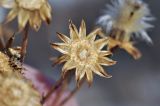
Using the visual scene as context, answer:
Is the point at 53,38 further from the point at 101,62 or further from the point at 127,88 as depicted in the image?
the point at 101,62

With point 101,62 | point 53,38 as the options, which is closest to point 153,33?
point 53,38

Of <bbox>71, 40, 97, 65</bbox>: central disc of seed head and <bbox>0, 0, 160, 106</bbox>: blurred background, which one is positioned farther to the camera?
<bbox>0, 0, 160, 106</bbox>: blurred background

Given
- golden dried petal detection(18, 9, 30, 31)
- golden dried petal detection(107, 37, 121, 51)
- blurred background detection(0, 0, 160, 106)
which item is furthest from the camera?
blurred background detection(0, 0, 160, 106)

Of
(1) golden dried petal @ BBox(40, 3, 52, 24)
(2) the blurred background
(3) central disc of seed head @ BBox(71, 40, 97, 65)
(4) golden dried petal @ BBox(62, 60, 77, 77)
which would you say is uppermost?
(1) golden dried petal @ BBox(40, 3, 52, 24)

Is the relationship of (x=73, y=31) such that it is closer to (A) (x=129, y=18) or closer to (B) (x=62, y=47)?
(B) (x=62, y=47)

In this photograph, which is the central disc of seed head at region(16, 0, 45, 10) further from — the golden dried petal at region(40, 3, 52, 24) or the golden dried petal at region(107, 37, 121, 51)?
the golden dried petal at region(107, 37, 121, 51)

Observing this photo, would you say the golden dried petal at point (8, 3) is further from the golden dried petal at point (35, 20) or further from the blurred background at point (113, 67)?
the blurred background at point (113, 67)

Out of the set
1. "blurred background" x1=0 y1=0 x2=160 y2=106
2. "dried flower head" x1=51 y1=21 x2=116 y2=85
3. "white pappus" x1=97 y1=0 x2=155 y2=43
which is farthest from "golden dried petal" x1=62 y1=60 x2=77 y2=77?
"blurred background" x1=0 y1=0 x2=160 y2=106
